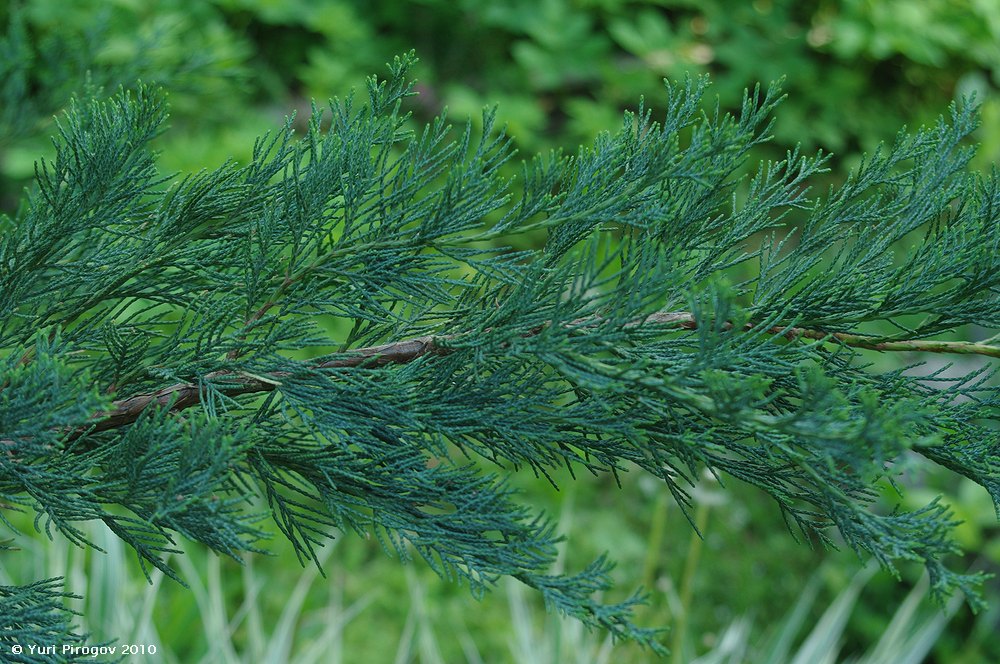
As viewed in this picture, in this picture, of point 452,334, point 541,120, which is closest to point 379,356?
point 452,334

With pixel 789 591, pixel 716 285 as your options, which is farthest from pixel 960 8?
pixel 716 285

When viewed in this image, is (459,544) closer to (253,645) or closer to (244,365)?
(244,365)

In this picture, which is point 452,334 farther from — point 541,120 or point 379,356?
point 541,120

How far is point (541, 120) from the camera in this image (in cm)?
346

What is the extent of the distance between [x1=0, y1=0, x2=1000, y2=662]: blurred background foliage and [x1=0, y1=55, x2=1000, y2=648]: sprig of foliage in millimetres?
781

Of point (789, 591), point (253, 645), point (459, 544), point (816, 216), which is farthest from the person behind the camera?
point (789, 591)

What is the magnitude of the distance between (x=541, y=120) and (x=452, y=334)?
2.84 meters

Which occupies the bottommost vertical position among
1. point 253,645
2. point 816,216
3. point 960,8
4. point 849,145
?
point 253,645

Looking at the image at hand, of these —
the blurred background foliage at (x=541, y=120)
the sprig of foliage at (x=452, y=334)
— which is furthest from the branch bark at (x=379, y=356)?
the blurred background foliage at (x=541, y=120)

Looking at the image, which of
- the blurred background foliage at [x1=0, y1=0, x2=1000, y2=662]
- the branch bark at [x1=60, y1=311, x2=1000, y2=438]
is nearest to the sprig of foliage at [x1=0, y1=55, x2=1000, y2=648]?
the branch bark at [x1=60, y1=311, x2=1000, y2=438]

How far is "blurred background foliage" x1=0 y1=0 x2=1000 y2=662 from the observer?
1812 mm

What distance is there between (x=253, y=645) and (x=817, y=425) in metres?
1.50

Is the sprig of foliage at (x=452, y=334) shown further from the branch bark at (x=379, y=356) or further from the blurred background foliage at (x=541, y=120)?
the blurred background foliage at (x=541, y=120)

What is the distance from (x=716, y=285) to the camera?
0.63 meters
